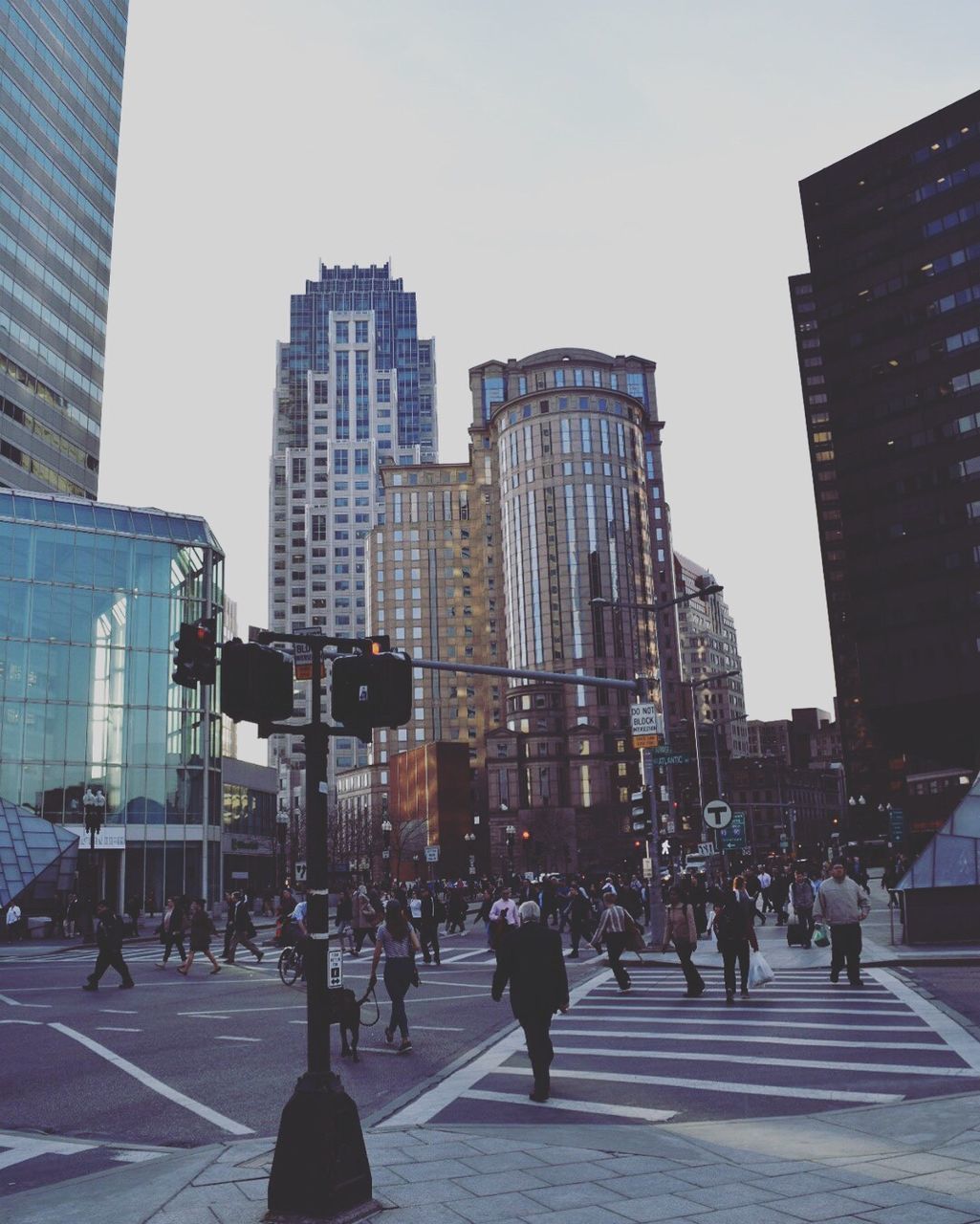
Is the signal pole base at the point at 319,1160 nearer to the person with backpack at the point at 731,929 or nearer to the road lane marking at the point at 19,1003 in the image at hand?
the person with backpack at the point at 731,929

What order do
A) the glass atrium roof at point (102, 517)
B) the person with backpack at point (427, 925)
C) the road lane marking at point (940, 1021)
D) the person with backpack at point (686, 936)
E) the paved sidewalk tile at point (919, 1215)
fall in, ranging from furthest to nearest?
the glass atrium roof at point (102, 517) < the person with backpack at point (427, 925) < the person with backpack at point (686, 936) < the road lane marking at point (940, 1021) < the paved sidewalk tile at point (919, 1215)

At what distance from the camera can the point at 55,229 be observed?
97500 mm

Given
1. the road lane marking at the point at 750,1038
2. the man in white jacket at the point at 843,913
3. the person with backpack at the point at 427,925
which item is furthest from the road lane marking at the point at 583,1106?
the person with backpack at the point at 427,925

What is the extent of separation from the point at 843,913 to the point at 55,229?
10044 centimetres

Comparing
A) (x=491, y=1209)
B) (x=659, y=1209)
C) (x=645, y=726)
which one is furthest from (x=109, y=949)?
(x=659, y=1209)

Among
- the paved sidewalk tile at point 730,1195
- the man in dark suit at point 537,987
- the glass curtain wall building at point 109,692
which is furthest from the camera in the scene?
the glass curtain wall building at point 109,692

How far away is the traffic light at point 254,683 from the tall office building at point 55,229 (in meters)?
89.9

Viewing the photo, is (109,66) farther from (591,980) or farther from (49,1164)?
(49,1164)

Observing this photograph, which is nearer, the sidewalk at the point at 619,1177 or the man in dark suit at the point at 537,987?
the sidewalk at the point at 619,1177

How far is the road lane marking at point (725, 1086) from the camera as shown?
9691mm

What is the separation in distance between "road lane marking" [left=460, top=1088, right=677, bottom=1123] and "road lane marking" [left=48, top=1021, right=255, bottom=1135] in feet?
7.69

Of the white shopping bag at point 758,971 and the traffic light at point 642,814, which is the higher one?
the traffic light at point 642,814

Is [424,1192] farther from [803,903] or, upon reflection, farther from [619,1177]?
[803,903]

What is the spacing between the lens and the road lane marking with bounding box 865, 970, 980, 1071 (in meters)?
11.7
